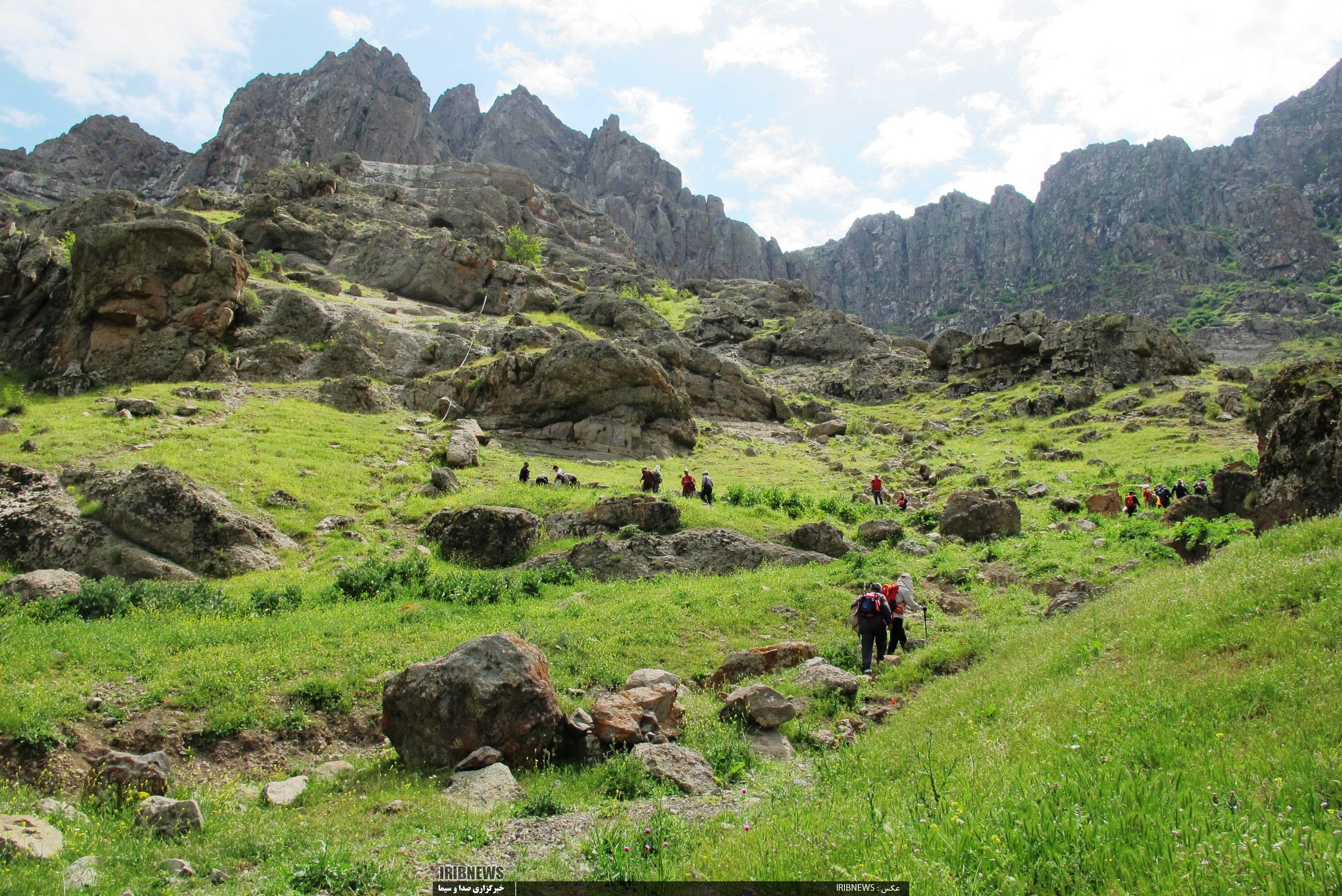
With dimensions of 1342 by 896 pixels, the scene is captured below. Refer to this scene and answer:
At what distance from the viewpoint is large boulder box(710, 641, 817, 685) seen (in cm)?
1296

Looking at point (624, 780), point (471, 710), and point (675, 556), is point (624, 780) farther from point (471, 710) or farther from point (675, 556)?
point (675, 556)

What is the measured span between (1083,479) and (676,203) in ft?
551

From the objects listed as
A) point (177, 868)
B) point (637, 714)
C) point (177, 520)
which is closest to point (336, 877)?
point (177, 868)

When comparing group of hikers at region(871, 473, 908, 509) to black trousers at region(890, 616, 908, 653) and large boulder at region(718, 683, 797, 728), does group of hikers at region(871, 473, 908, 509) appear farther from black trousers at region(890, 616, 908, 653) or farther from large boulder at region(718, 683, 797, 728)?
large boulder at region(718, 683, 797, 728)

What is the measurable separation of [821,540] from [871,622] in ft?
30.0

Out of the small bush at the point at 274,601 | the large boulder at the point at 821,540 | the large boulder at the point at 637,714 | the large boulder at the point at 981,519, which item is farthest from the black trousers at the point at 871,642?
the small bush at the point at 274,601

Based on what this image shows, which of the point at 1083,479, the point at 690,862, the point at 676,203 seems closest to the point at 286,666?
the point at 690,862

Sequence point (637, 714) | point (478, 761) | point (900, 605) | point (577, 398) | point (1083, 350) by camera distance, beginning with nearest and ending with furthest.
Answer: point (478, 761)
point (637, 714)
point (900, 605)
point (577, 398)
point (1083, 350)

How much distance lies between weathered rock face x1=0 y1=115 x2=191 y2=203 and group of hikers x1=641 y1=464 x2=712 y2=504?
142 m

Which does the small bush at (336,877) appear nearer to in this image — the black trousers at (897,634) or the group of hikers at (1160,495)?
the black trousers at (897,634)

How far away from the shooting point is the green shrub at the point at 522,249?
87688 mm

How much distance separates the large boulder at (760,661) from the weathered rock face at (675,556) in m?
7.21

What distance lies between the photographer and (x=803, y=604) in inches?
678

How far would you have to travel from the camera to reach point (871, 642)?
43.8 ft
